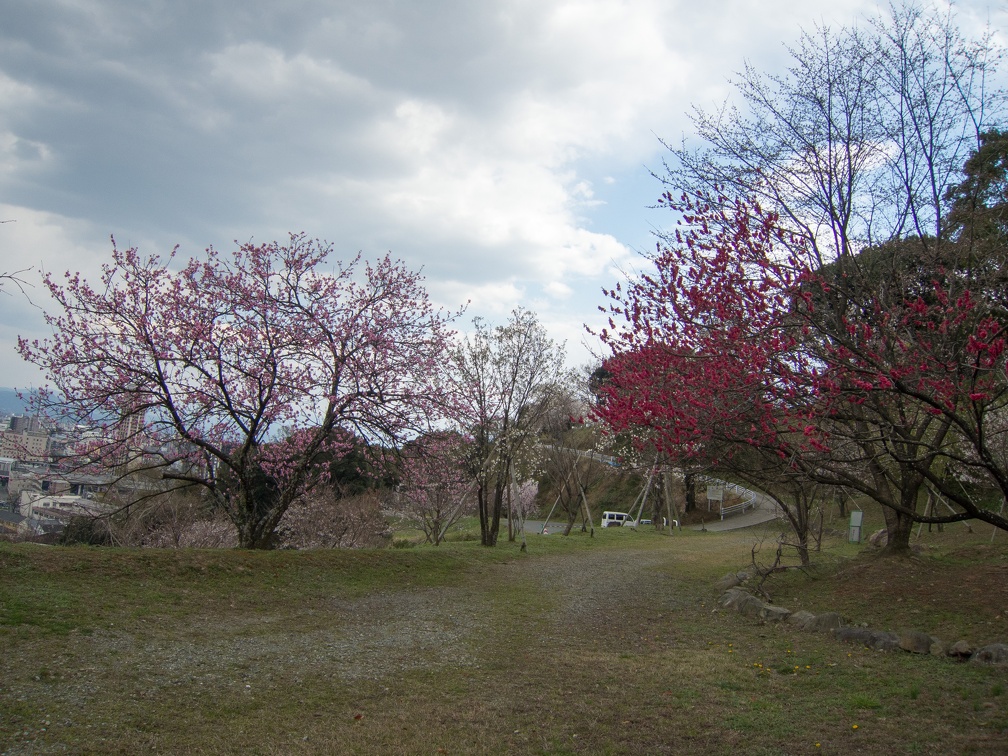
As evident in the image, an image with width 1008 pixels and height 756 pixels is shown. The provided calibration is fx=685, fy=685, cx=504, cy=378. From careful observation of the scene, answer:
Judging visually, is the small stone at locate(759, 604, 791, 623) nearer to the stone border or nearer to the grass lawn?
the stone border

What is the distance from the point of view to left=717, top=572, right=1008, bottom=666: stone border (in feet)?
22.0

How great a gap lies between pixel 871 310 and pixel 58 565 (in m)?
9.82

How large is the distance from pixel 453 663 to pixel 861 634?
4.64 metres

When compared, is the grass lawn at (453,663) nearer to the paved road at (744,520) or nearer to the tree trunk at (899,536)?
the tree trunk at (899,536)

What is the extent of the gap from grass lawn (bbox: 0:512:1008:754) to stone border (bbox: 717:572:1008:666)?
0.76ft

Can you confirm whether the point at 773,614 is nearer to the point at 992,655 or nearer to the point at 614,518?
the point at 992,655

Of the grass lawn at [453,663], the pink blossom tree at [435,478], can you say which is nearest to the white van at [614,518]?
the pink blossom tree at [435,478]

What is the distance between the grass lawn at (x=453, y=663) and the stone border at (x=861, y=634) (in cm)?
23

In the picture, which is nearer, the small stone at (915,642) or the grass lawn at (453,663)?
the grass lawn at (453,663)

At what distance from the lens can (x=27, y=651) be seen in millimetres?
5969

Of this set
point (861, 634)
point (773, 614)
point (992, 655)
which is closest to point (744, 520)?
point (773, 614)

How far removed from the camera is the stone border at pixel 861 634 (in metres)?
6.69

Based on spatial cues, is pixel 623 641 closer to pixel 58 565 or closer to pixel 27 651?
pixel 27 651

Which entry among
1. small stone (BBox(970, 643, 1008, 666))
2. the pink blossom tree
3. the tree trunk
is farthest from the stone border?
the pink blossom tree
